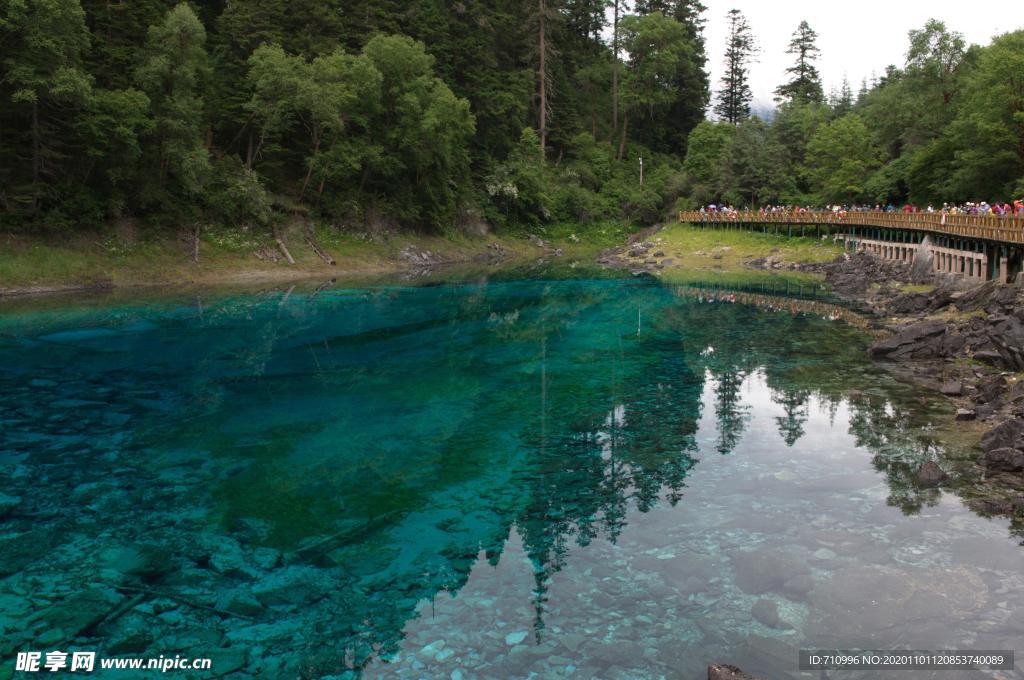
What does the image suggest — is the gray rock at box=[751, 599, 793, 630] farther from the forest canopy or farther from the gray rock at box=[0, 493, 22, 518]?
the forest canopy

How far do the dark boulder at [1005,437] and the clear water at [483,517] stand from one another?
0.92 m

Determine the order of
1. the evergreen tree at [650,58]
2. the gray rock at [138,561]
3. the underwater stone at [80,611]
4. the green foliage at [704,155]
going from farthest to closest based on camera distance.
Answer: the evergreen tree at [650,58] → the green foliage at [704,155] → the gray rock at [138,561] → the underwater stone at [80,611]

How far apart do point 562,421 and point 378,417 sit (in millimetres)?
5613

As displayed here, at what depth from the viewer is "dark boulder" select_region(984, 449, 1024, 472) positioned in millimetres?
15469

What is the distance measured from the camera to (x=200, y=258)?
177ft

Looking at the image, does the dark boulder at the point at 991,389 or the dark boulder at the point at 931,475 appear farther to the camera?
the dark boulder at the point at 991,389

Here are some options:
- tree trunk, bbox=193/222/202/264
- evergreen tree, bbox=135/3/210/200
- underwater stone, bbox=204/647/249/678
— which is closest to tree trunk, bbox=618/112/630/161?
tree trunk, bbox=193/222/202/264

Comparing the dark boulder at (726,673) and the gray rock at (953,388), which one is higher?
the gray rock at (953,388)

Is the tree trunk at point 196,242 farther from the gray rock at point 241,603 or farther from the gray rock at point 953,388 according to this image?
the gray rock at point 953,388

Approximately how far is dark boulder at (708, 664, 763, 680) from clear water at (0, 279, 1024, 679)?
0.37 m

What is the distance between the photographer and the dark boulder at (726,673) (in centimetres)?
878

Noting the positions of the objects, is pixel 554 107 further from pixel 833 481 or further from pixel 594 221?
pixel 833 481

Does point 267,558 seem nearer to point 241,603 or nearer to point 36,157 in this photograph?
point 241,603

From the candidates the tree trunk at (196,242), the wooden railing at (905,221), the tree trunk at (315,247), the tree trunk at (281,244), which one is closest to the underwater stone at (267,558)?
the wooden railing at (905,221)
